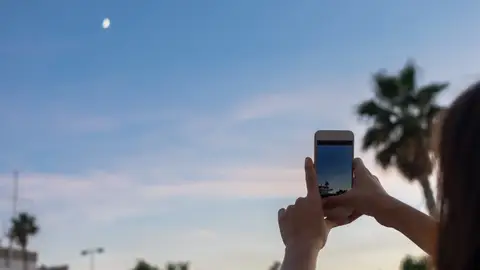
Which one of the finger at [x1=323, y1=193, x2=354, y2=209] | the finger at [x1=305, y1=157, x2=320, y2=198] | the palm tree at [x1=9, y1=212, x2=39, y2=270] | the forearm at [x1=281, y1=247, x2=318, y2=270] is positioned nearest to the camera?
the forearm at [x1=281, y1=247, x2=318, y2=270]

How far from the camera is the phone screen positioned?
251 centimetres

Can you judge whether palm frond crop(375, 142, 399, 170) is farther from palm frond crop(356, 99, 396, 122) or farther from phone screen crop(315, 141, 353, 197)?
phone screen crop(315, 141, 353, 197)

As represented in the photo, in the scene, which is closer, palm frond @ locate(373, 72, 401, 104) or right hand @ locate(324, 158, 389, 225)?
Result: right hand @ locate(324, 158, 389, 225)

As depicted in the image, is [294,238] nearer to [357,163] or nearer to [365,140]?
[357,163]

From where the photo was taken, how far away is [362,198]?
7.96 ft

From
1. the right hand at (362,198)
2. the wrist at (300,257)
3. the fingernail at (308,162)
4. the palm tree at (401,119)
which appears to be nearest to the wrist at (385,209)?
the right hand at (362,198)

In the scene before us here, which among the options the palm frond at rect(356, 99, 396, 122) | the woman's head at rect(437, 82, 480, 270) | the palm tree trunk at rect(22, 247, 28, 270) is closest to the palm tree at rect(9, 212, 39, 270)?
the palm tree trunk at rect(22, 247, 28, 270)

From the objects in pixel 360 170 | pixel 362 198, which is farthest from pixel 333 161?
pixel 362 198

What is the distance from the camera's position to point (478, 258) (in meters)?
1.36

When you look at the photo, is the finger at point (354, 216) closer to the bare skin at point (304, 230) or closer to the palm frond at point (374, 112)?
the bare skin at point (304, 230)

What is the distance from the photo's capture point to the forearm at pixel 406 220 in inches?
93.0

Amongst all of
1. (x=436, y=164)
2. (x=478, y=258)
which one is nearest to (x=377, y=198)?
(x=436, y=164)

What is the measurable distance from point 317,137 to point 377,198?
1.39ft

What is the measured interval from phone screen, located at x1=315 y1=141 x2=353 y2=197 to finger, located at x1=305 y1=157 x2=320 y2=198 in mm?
120
